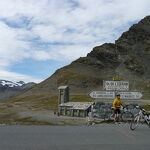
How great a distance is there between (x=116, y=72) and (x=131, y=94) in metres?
131

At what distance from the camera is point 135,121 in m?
19.4

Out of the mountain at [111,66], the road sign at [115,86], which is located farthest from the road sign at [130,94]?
the mountain at [111,66]

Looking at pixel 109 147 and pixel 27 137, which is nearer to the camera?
pixel 109 147

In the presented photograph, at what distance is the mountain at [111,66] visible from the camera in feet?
462

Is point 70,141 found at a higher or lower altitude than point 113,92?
lower

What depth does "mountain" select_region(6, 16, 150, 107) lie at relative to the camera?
141 metres

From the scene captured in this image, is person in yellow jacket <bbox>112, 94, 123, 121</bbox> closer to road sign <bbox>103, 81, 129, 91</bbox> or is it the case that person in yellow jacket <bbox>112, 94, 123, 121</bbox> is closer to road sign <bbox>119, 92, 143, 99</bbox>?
road sign <bbox>119, 92, 143, 99</bbox>

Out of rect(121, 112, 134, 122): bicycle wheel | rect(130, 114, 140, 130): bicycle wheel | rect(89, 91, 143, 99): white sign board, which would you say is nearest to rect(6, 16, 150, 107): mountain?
rect(89, 91, 143, 99): white sign board

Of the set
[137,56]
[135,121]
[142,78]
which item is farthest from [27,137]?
[137,56]

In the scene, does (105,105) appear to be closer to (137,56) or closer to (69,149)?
(69,149)

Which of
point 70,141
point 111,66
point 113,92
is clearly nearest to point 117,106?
point 113,92

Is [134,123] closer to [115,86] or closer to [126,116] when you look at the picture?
[126,116]

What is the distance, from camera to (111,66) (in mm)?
165500

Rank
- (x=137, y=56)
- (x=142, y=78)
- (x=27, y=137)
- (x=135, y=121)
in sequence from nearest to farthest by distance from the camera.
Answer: (x=27, y=137)
(x=135, y=121)
(x=142, y=78)
(x=137, y=56)
